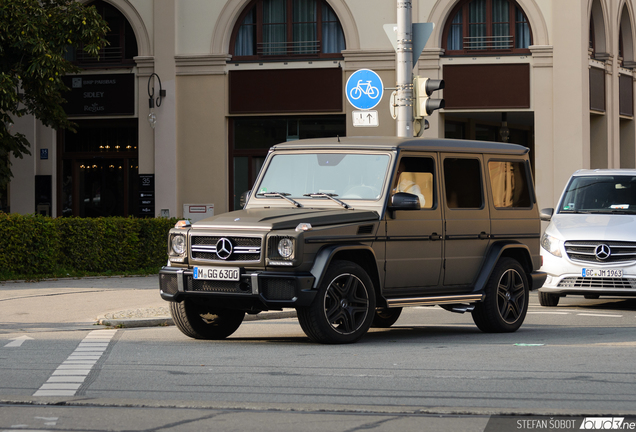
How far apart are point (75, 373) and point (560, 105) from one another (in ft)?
61.7

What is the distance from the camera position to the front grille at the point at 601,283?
512 inches

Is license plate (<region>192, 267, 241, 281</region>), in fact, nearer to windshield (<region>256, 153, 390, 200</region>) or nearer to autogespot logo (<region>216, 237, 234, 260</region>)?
autogespot logo (<region>216, 237, 234, 260</region>)

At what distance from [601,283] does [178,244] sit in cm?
626

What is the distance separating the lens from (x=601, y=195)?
14461 millimetres

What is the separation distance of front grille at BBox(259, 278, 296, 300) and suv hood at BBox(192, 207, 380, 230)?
1.59 feet

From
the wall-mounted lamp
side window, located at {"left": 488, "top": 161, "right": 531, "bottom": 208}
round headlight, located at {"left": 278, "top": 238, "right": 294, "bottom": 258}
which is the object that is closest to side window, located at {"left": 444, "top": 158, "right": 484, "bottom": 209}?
side window, located at {"left": 488, "top": 161, "right": 531, "bottom": 208}

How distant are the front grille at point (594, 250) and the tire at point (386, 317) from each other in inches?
124

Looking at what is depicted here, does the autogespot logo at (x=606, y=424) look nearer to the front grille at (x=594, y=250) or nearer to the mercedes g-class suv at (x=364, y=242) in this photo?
the mercedes g-class suv at (x=364, y=242)

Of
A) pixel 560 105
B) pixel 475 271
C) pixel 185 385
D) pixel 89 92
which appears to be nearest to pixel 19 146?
pixel 89 92

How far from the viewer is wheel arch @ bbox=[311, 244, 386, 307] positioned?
895 cm

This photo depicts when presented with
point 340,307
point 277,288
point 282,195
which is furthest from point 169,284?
point 340,307

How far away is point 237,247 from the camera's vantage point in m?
9.11

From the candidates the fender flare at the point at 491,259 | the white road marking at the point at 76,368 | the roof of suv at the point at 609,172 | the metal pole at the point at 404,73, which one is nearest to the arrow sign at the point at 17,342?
the white road marking at the point at 76,368

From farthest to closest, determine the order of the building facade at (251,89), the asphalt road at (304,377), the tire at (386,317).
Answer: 1. the building facade at (251,89)
2. the tire at (386,317)
3. the asphalt road at (304,377)
